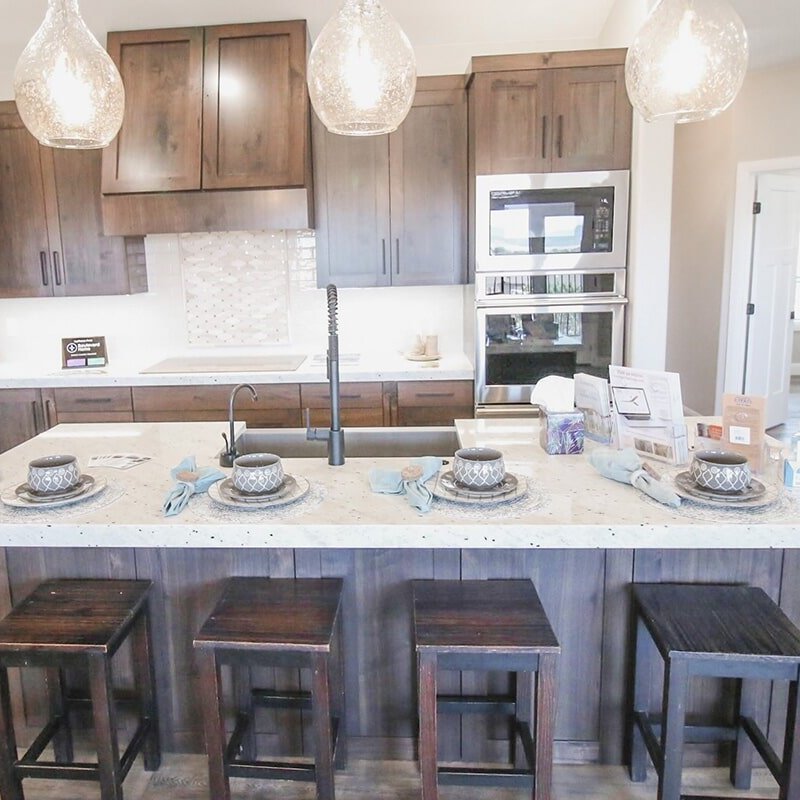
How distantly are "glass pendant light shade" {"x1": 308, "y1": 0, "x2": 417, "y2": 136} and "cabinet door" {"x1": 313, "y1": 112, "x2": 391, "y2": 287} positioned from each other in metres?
1.88

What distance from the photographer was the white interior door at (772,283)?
534cm

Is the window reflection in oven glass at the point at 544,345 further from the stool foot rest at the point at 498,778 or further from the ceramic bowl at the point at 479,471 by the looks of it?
the stool foot rest at the point at 498,778

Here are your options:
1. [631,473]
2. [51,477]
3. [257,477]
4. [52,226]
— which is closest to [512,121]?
[631,473]

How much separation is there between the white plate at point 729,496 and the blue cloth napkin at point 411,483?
0.61 metres

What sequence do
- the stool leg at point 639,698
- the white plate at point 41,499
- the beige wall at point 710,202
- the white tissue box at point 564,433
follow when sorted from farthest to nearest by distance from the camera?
the beige wall at point 710,202
the white tissue box at point 564,433
the stool leg at point 639,698
the white plate at point 41,499

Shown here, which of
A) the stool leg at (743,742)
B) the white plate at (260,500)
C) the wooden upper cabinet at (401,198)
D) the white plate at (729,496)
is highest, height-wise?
the wooden upper cabinet at (401,198)

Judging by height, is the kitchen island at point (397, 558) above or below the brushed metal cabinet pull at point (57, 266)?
below

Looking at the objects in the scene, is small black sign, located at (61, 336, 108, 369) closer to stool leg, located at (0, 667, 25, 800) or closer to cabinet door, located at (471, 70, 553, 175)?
cabinet door, located at (471, 70, 553, 175)

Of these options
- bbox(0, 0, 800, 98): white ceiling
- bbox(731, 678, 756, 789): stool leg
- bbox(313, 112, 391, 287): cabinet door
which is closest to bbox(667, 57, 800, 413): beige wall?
bbox(0, 0, 800, 98): white ceiling

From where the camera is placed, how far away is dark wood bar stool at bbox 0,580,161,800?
1.59m

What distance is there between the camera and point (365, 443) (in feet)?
7.94

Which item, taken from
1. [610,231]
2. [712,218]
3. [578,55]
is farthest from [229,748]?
[712,218]

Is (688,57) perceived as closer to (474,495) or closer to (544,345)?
(474,495)

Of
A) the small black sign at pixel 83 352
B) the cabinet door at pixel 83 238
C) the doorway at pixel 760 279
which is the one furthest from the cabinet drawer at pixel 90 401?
the doorway at pixel 760 279
